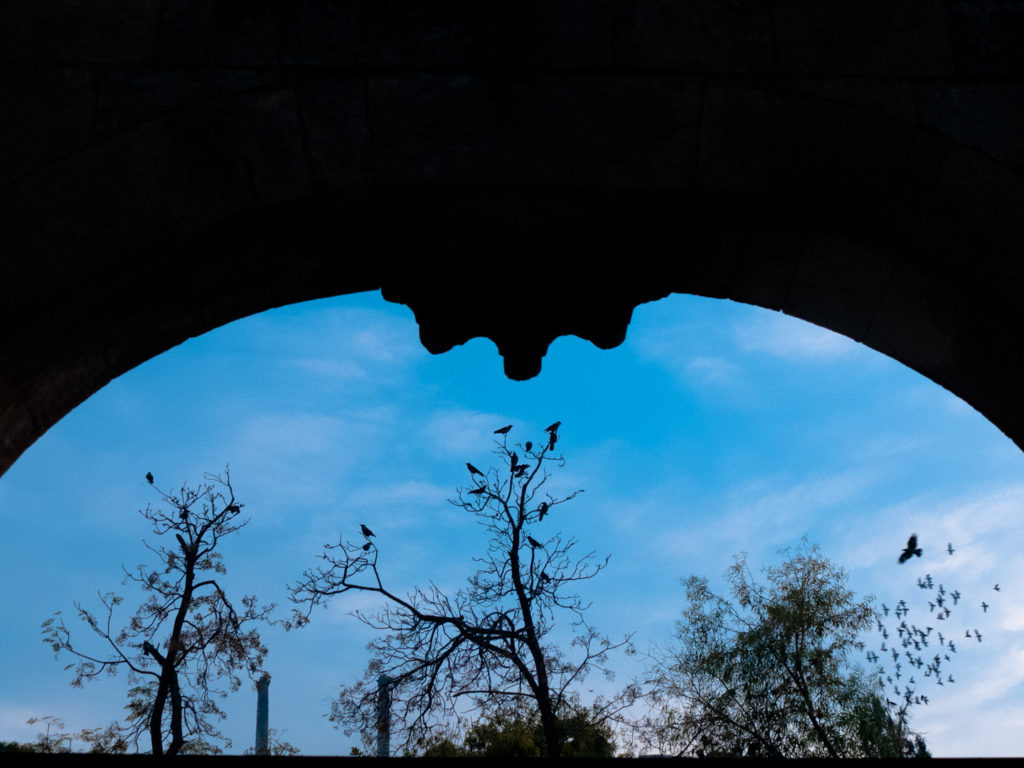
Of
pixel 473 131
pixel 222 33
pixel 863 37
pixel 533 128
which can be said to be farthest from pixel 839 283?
pixel 222 33

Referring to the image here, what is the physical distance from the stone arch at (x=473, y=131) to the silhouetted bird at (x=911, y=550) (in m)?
1.63

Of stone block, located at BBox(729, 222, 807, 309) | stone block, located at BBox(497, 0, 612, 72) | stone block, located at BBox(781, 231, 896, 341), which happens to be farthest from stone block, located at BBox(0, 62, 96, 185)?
stone block, located at BBox(781, 231, 896, 341)

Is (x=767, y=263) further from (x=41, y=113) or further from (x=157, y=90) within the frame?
(x=41, y=113)

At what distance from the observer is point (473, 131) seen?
284cm

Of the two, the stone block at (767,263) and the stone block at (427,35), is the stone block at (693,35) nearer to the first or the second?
the stone block at (427,35)

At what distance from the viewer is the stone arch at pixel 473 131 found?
2771 mm

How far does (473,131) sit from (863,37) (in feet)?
4.17

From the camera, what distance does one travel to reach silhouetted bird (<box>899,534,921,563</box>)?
4.40 metres

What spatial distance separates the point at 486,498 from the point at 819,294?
43.5 feet

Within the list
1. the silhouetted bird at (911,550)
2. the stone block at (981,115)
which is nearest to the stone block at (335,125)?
the stone block at (981,115)

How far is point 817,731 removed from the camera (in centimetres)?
1928

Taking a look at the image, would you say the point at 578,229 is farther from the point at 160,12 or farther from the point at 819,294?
the point at 160,12

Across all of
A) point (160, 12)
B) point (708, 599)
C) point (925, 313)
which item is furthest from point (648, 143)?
point (708, 599)

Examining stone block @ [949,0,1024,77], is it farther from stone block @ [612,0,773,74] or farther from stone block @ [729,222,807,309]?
stone block @ [729,222,807,309]
